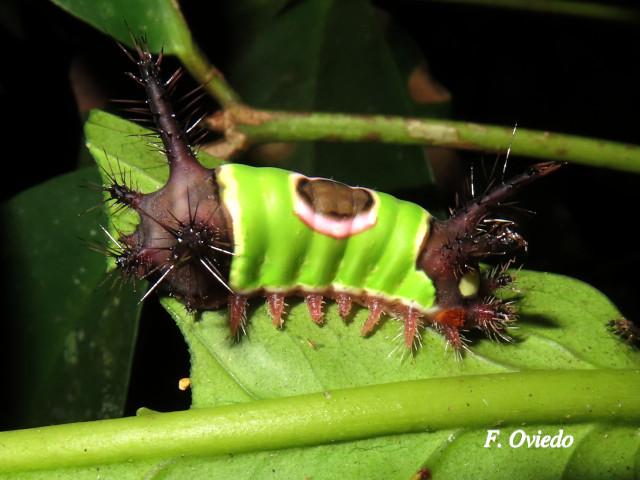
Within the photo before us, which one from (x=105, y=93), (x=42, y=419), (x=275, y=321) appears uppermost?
(x=105, y=93)

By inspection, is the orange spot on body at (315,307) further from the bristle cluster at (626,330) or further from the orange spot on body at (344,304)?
the bristle cluster at (626,330)

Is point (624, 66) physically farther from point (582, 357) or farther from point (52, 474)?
point (52, 474)

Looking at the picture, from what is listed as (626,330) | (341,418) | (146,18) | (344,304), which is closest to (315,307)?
(344,304)

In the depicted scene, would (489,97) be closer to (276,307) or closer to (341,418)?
(276,307)

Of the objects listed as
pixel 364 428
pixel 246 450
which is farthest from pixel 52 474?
pixel 364 428

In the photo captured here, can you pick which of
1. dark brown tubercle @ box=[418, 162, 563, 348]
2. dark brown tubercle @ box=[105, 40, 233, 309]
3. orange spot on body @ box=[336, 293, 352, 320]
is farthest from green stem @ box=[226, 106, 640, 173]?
orange spot on body @ box=[336, 293, 352, 320]

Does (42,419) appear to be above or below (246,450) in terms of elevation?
below
